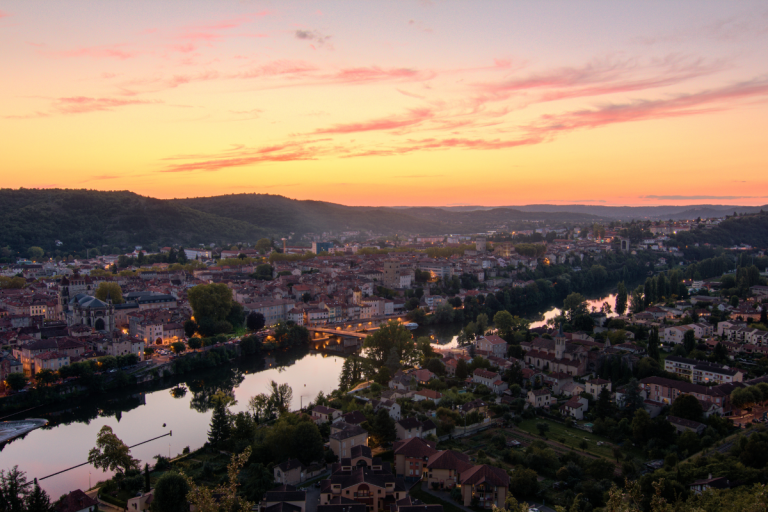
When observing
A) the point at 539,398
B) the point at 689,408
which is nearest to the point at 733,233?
the point at 689,408

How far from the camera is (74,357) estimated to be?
49.6 feet

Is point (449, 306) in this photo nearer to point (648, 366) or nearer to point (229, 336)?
point (229, 336)

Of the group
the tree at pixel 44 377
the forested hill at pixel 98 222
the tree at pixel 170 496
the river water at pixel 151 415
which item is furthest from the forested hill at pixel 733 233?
the tree at pixel 170 496

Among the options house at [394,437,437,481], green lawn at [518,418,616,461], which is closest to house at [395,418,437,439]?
house at [394,437,437,481]

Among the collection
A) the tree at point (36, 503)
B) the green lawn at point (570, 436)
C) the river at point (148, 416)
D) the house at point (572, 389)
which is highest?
the tree at point (36, 503)

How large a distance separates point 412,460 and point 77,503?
4.97 m

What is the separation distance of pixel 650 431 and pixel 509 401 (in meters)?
2.95

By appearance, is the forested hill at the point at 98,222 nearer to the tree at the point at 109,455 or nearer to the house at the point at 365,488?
the tree at the point at 109,455

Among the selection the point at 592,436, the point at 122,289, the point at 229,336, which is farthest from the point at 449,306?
the point at 122,289

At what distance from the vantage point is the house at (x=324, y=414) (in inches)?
417

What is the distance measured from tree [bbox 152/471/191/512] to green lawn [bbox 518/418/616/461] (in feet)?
21.3

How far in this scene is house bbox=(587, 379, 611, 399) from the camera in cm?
1219

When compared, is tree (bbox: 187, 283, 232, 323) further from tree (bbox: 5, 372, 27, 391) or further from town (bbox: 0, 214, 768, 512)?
tree (bbox: 5, 372, 27, 391)

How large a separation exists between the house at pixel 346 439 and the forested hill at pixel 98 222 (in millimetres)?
43377
